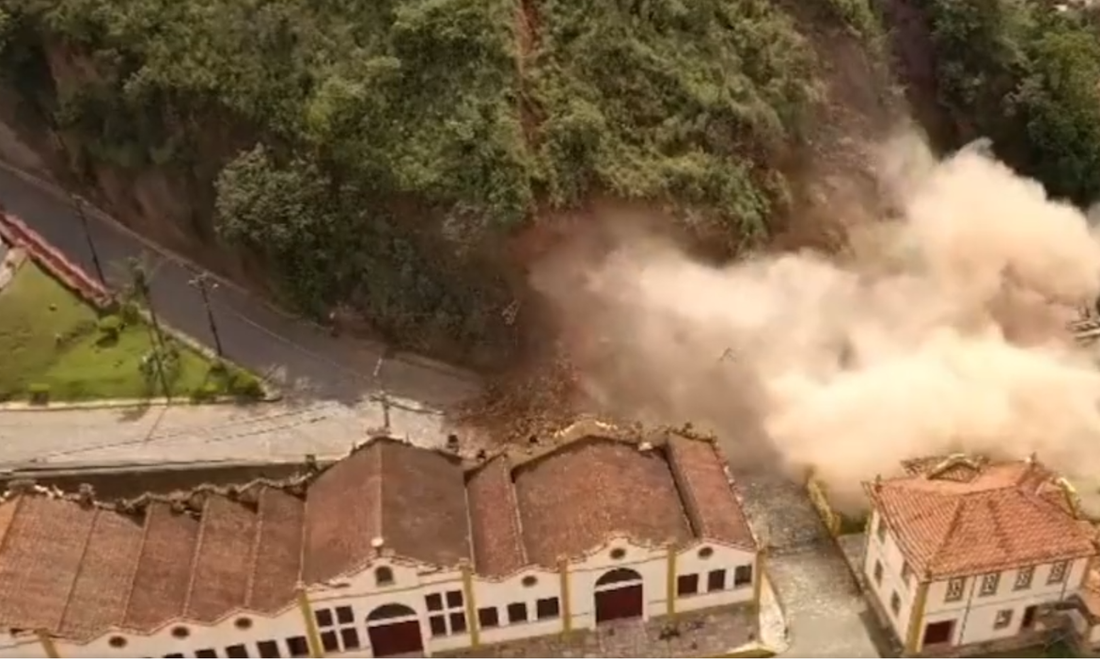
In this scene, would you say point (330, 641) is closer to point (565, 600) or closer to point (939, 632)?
point (565, 600)

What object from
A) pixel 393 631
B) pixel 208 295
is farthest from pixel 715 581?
pixel 208 295

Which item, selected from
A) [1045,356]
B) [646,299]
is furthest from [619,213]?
[1045,356]

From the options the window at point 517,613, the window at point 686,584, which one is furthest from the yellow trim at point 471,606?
the window at point 686,584

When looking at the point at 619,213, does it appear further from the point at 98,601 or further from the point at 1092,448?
the point at 98,601

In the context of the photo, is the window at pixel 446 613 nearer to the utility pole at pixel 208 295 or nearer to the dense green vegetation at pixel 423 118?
the dense green vegetation at pixel 423 118

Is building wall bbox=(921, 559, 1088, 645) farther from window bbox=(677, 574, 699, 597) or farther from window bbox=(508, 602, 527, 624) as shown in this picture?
window bbox=(508, 602, 527, 624)
